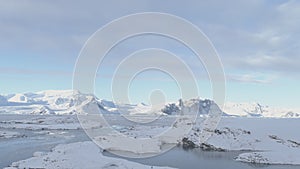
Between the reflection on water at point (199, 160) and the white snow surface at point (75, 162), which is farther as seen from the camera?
the reflection on water at point (199, 160)

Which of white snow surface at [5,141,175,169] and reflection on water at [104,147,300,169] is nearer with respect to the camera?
white snow surface at [5,141,175,169]

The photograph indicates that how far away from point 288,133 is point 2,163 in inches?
1952

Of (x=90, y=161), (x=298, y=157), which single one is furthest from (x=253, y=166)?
(x=90, y=161)

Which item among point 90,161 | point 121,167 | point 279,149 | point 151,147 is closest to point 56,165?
point 90,161

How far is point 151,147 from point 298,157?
68.0 feet

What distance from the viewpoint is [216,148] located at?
55188mm

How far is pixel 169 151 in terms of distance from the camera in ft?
171

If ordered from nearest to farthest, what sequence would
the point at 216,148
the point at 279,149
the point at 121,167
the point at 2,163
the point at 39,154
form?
the point at 121,167 → the point at 2,163 → the point at 39,154 → the point at 279,149 → the point at 216,148

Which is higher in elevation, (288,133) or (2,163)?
(288,133)

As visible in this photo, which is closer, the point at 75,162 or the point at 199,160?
the point at 75,162

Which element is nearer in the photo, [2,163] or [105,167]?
[105,167]

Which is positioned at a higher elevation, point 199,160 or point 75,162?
point 199,160

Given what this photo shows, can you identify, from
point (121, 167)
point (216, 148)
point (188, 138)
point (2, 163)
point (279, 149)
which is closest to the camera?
point (121, 167)

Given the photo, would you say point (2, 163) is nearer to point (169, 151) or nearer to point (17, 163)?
point (17, 163)
